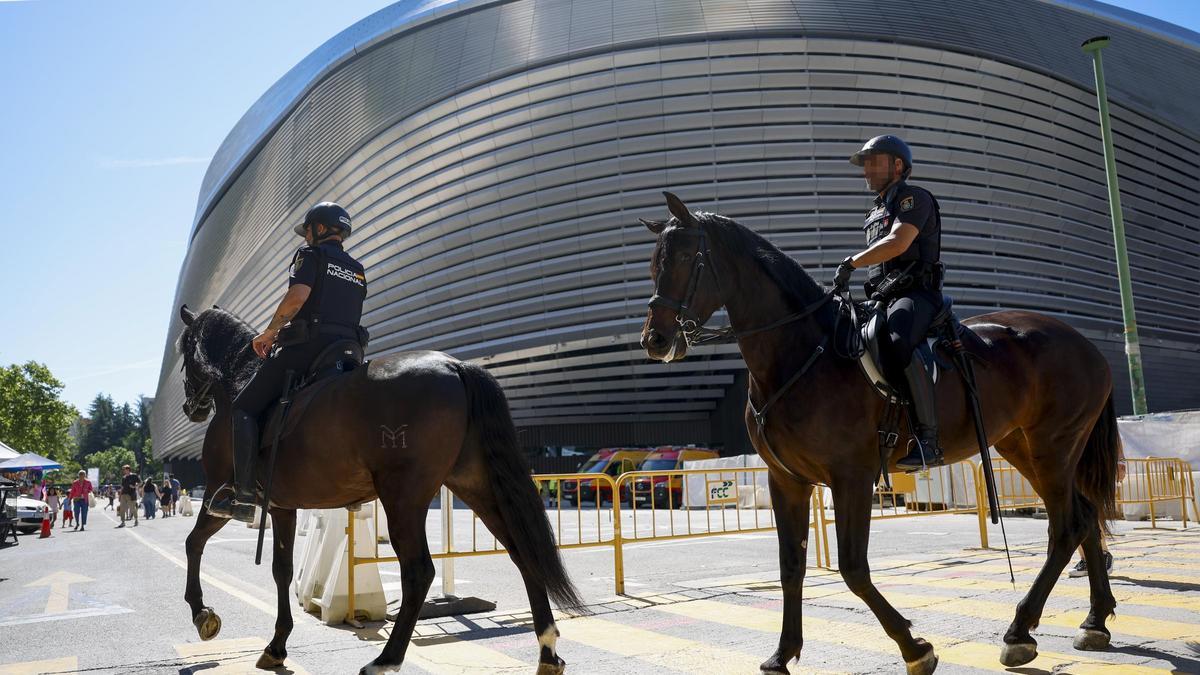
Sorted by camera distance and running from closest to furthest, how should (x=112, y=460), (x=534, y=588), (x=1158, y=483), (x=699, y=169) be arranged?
1. (x=534, y=588)
2. (x=1158, y=483)
3. (x=699, y=169)
4. (x=112, y=460)

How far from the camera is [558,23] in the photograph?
1564 inches

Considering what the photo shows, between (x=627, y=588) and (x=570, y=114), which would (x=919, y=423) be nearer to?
(x=627, y=588)

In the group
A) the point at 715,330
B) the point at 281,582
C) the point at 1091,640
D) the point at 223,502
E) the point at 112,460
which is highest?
the point at 112,460

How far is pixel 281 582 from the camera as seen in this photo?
17.5 feet

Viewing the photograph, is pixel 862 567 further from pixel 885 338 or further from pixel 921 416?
pixel 885 338

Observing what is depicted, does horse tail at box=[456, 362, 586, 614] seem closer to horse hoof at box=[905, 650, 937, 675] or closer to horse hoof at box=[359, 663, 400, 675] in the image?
horse hoof at box=[359, 663, 400, 675]

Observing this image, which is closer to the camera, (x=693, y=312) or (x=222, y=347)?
(x=693, y=312)


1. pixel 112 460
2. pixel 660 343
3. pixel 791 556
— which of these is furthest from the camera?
pixel 112 460

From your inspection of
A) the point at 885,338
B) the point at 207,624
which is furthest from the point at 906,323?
the point at 207,624

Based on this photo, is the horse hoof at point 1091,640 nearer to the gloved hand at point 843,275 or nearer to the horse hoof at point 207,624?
the gloved hand at point 843,275

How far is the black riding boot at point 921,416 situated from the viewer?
13.6 feet

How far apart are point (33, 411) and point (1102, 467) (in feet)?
293

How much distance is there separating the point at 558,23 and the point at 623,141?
7208 mm

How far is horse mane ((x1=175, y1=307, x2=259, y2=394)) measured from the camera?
557cm
